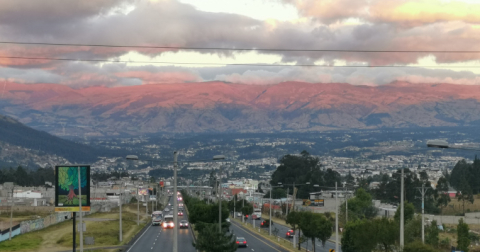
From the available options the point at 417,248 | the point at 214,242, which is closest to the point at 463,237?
the point at 214,242

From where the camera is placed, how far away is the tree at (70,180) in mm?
60031

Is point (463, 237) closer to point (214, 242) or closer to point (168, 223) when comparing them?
point (214, 242)

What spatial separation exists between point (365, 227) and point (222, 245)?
15296 millimetres

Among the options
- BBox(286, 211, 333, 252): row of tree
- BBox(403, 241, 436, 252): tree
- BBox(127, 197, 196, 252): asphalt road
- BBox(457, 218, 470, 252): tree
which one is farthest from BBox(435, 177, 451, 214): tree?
BBox(403, 241, 436, 252): tree

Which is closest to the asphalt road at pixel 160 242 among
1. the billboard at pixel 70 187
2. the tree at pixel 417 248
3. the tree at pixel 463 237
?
the billboard at pixel 70 187

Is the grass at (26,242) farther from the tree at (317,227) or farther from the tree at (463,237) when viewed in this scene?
the tree at (463,237)

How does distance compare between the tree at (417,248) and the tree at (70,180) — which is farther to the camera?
the tree at (70,180)

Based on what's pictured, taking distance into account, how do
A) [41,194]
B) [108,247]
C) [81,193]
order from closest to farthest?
[81,193] < [108,247] < [41,194]

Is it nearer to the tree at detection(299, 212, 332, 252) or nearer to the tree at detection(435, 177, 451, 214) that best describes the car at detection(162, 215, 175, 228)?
the tree at detection(299, 212, 332, 252)

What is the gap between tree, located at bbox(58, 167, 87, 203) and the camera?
6003cm

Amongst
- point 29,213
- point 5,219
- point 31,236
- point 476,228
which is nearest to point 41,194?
point 29,213

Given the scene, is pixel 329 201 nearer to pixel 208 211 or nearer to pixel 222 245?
pixel 208 211

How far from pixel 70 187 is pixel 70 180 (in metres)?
0.67

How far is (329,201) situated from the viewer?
16588 cm
